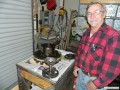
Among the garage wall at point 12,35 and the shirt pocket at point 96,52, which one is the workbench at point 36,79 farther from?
the garage wall at point 12,35

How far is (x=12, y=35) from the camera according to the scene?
7.84ft

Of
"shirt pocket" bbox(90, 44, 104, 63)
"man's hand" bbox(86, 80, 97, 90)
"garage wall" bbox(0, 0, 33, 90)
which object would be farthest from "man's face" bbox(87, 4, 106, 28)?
"garage wall" bbox(0, 0, 33, 90)

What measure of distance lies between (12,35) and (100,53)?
5.76 feet

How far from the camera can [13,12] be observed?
2355 millimetres

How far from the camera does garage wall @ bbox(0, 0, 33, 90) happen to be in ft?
7.20

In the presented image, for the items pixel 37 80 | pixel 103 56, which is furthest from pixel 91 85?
pixel 37 80

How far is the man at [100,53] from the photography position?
1.17 metres

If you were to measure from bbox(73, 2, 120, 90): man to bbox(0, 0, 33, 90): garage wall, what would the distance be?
1492mm

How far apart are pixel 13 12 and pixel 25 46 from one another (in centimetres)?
81

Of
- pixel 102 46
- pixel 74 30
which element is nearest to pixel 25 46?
pixel 74 30

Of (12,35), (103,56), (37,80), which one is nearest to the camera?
(103,56)

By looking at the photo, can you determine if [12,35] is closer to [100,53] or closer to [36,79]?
[36,79]

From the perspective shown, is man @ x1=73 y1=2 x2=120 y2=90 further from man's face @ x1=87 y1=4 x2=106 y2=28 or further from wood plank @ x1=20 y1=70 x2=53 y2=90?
wood plank @ x1=20 y1=70 x2=53 y2=90

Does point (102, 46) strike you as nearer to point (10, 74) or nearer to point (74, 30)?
point (10, 74)
